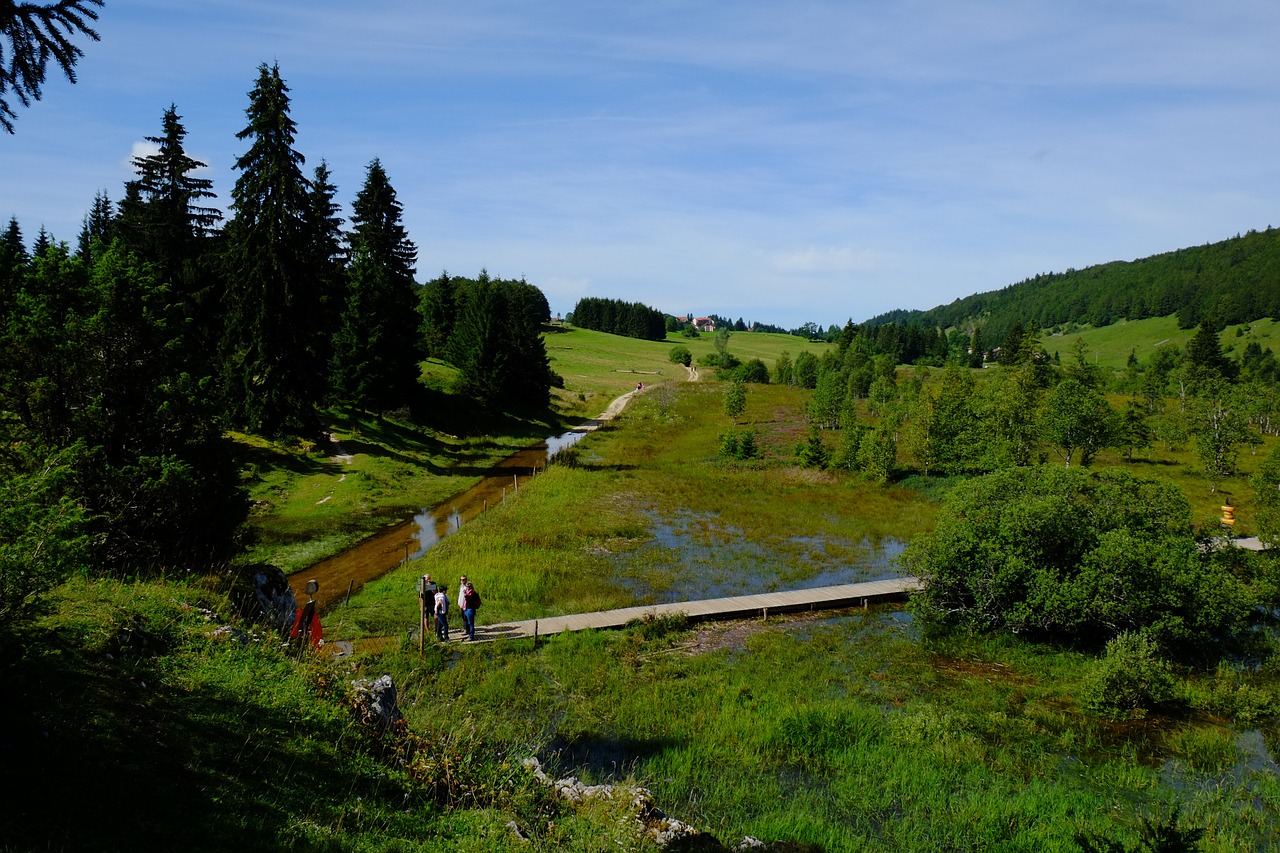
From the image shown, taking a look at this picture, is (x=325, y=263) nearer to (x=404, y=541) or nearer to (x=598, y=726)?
(x=404, y=541)

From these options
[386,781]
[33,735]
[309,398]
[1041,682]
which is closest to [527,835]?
[386,781]

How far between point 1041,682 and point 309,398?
37315mm

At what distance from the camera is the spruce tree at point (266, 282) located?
37.2 m

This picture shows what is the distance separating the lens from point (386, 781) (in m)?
9.25

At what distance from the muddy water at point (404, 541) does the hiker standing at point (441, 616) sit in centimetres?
488

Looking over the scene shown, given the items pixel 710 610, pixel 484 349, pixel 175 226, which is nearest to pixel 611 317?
pixel 484 349

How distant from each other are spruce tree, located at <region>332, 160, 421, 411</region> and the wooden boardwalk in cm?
3150

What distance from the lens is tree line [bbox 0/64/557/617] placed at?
14.5 m

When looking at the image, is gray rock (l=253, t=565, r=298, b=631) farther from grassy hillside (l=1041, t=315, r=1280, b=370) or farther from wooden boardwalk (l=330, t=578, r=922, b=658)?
grassy hillside (l=1041, t=315, r=1280, b=370)

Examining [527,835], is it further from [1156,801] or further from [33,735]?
[1156,801]

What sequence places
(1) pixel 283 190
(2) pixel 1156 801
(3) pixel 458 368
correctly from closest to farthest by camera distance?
(2) pixel 1156 801 → (1) pixel 283 190 → (3) pixel 458 368

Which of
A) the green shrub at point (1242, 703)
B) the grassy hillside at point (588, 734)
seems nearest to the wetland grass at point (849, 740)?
the grassy hillside at point (588, 734)

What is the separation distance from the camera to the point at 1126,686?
1642 centimetres

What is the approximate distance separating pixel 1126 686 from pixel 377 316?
47.1m
